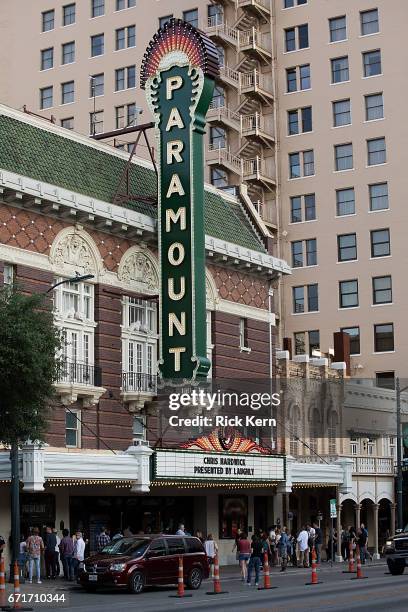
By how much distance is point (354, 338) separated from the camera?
7062 cm

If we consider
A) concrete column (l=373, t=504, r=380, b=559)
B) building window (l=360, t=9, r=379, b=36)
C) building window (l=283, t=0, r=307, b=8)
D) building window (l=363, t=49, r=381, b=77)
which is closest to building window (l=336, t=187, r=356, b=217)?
building window (l=363, t=49, r=381, b=77)

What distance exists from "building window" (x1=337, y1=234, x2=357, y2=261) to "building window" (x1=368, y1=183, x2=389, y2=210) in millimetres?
2305

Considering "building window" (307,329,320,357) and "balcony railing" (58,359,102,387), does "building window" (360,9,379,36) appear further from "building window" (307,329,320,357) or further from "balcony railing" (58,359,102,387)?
"balcony railing" (58,359,102,387)

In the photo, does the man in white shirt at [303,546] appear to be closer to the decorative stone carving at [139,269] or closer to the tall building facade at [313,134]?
the decorative stone carving at [139,269]

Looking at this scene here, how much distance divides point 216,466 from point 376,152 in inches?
1361

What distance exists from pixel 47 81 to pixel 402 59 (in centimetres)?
2512

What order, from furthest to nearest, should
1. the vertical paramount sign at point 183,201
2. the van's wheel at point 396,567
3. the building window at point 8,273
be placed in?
the vertical paramount sign at point 183,201, the building window at point 8,273, the van's wheel at point 396,567

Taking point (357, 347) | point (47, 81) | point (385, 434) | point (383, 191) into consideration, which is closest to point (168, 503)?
point (385, 434)

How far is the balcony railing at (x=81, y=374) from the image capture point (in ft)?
131

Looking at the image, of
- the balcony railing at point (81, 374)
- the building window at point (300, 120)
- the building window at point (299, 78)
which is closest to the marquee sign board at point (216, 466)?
the balcony railing at point (81, 374)

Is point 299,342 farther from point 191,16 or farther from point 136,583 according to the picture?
point 136,583

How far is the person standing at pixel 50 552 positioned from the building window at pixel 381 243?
38807 mm

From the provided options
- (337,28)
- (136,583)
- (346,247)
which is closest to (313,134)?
(337,28)

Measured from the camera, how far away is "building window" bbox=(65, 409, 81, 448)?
4012 centimetres
